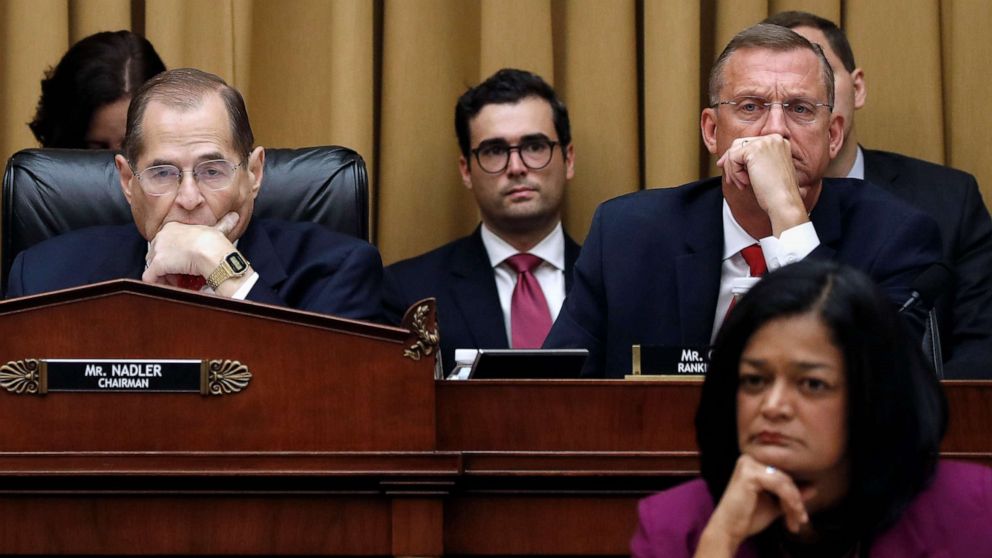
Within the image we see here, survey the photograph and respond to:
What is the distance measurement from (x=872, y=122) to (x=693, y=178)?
20.0 inches

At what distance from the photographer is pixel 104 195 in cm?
322

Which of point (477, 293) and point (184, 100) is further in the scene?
point (477, 293)

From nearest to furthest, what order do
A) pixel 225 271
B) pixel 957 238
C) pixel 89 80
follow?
pixel 225 271
pixel 957 238
pixel 89 80

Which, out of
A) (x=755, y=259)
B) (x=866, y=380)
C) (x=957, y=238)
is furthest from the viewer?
(x=957, y=238)

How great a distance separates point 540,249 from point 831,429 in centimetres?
233

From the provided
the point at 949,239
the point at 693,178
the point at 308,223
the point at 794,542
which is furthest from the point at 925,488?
the point at 693,178

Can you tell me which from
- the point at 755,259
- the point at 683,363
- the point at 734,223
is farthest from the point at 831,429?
the point at 734,223

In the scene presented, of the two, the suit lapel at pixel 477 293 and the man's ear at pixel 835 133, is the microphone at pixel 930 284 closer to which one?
the man's ear at pixel 835 133

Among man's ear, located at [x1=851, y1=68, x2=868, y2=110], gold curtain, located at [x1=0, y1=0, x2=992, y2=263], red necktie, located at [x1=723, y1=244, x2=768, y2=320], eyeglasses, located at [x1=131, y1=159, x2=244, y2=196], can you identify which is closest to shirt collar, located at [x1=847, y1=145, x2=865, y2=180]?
man's ear, located at [x1=851, y1=68, x2=868, y2=110]

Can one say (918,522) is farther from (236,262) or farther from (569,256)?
(569,256)

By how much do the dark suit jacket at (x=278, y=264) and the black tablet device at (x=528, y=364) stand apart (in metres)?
0.64

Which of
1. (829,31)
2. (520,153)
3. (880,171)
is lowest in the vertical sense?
(880,171)

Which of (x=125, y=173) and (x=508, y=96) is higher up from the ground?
(x=508, y=96)

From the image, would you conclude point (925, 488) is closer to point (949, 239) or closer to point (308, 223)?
point (308, 223)
